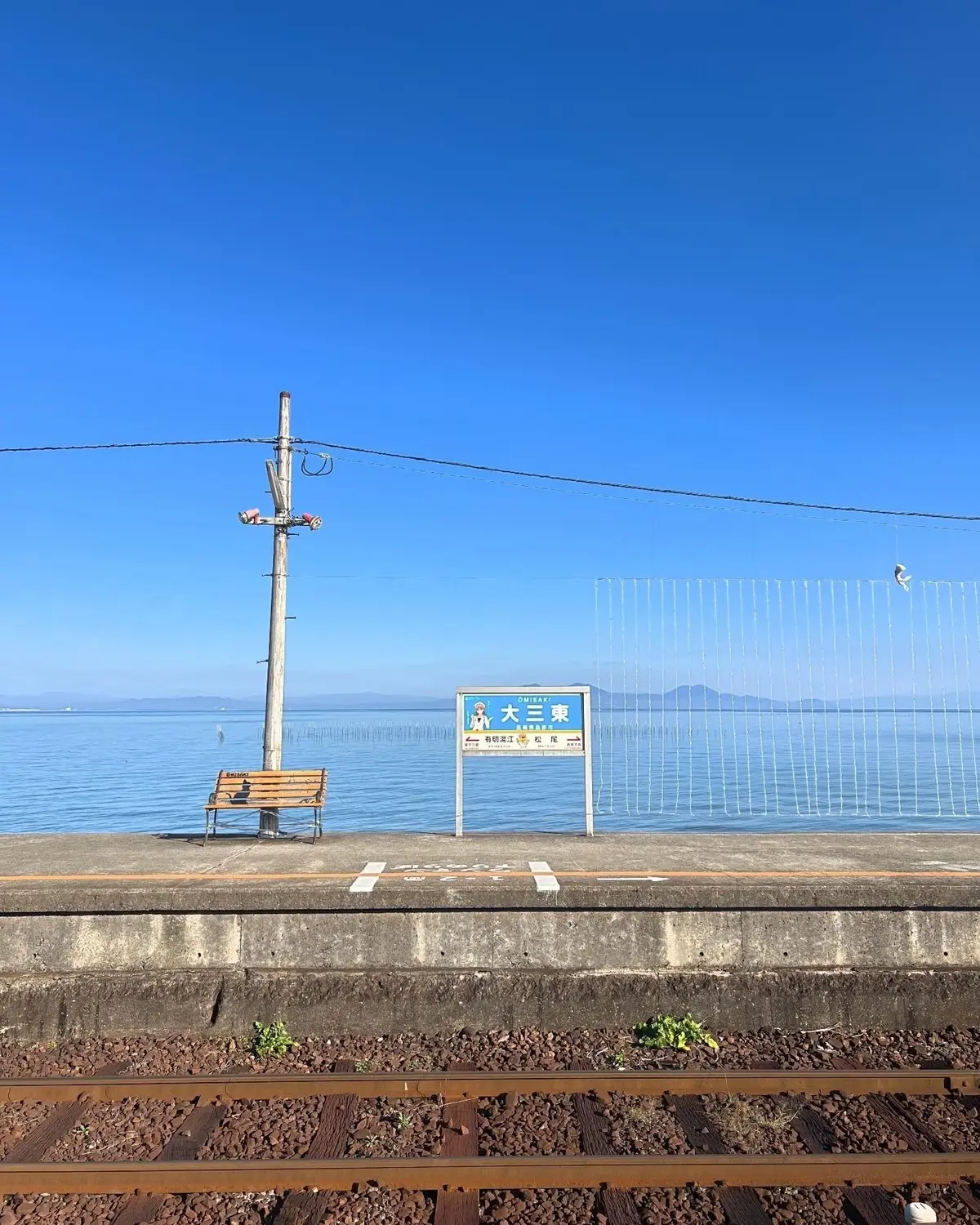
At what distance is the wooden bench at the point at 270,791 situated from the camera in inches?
364

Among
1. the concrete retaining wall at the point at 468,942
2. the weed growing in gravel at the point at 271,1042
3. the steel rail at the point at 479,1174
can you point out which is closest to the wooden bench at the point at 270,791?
the concrete retaining wall at the point at 468,942

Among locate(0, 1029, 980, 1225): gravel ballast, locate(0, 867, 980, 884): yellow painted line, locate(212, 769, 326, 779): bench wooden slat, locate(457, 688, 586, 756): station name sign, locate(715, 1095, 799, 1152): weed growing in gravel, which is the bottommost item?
locate(0, 1029, 980, 1225): gravel ballast

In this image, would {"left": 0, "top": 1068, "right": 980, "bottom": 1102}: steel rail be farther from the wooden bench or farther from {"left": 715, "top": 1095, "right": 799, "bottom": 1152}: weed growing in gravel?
the wooden bench

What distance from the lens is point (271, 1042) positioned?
6148 millimetres

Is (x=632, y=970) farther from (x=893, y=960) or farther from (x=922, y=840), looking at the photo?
(x=922, y=840)

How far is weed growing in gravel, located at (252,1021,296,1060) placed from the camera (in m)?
6.09

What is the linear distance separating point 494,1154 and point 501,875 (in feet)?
9.55

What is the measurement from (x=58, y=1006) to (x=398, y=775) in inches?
1278

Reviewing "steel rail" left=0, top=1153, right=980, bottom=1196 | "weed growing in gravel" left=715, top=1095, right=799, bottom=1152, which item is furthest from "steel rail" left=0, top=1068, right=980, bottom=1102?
"steel rail" left=0, top=1153, right=980, bottom=1196

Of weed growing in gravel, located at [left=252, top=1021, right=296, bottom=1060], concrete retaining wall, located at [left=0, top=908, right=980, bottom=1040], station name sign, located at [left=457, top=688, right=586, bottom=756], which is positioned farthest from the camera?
station name sign, located at [left=457, top=688, right=586, bottom=756]

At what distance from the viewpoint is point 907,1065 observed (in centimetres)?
587

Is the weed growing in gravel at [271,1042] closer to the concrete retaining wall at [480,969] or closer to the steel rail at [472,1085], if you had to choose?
the concrete retaining wall at [480,969]

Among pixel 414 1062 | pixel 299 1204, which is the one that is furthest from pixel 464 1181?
pixel 414 1062

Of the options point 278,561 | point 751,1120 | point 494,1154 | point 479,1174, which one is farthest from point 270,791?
point 751,1120
